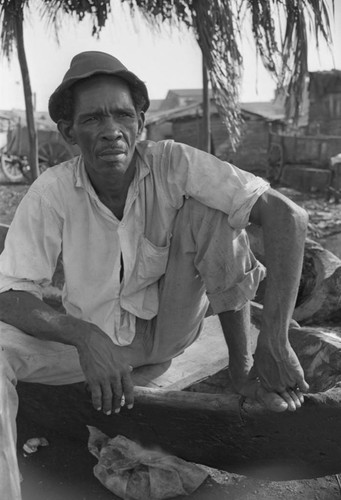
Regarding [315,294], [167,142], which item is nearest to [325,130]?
[315,294]

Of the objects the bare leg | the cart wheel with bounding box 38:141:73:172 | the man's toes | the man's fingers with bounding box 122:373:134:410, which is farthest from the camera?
the cart wheel with bounding box 38:141:73:172

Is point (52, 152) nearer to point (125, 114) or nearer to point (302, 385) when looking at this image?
point (125, 114)

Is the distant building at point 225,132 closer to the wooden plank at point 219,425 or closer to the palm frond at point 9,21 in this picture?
the palm frond at point 9,21

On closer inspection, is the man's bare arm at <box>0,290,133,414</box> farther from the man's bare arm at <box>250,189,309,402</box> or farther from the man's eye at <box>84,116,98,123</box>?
the man's eye at <box>84,116,98,123</box>

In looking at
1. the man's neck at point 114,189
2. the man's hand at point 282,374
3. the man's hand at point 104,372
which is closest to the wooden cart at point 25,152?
the man's neck at point 114,189

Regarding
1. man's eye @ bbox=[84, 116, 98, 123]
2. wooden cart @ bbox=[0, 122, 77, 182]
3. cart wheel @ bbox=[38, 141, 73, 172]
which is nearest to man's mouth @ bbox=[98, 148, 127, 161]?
man's eye @ bbox=[84, 116, 98, 123]

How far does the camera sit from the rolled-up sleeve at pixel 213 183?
1.85 metres

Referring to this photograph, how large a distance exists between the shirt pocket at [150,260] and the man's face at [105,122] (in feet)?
0.90

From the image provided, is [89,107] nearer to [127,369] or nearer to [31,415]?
[127,369]

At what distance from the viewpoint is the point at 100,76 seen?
1949 mm

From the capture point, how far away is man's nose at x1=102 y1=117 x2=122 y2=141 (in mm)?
1933

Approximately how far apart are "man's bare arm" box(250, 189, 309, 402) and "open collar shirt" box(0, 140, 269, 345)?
24cm

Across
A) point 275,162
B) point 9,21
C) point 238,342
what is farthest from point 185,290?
point 275,162

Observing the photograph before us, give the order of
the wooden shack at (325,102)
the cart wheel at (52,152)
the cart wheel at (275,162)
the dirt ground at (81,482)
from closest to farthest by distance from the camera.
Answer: the dirt ground at (81,482) → the cart wheel at (275,162) → the wooden shack at (325,102) → the cart wheel at (52,152)
